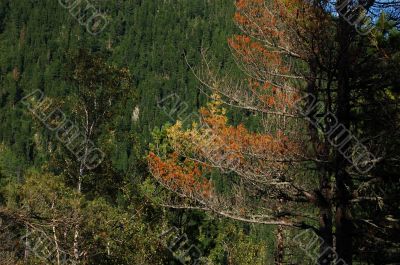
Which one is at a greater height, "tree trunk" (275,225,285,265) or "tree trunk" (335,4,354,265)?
"tree trunk" (335,4,354,265)

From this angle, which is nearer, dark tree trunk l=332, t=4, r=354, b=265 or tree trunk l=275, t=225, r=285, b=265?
dark tree trunk l=332, t=4, r=354, b=265

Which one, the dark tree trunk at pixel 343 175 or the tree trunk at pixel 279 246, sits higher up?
the dark tree trunk at pixel 343 175

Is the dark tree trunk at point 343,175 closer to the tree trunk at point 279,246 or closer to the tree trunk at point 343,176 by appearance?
the tree trunk at point 343,176

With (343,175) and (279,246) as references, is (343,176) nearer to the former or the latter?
(343,175)

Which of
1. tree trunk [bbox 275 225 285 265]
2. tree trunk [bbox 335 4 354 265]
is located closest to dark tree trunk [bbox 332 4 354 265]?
tree trunk [bbox 335 4 354 265]

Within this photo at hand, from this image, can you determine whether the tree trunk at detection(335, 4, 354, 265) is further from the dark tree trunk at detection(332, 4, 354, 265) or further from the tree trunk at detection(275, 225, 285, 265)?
the tree trunk at detection(275, 225, 285, 265)

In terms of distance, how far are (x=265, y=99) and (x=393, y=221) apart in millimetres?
2593

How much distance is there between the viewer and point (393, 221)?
711cm

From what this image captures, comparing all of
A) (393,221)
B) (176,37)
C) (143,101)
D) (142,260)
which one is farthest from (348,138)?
(176,37)

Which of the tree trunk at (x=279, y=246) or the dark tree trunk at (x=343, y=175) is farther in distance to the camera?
the tree trunk at (x=279, y=246)

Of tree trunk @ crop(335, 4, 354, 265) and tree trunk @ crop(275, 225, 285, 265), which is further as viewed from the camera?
tree trunk @ crop(275, 225, 285, 265)

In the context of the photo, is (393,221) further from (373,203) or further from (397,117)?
(397,117)

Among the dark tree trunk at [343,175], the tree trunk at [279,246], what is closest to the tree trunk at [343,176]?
the dark tree trunk at [343,175]

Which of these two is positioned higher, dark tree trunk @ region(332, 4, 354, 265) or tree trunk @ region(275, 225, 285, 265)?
dark tree trunk @ region(332, 4, 354, 265)
